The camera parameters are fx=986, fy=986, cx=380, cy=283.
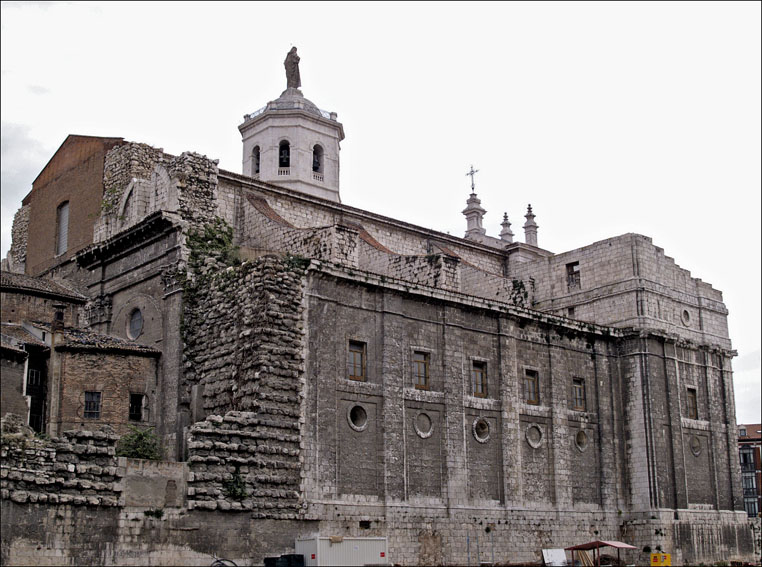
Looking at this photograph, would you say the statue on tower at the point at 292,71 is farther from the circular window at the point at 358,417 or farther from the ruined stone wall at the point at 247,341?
the circular window at the point at 358,417

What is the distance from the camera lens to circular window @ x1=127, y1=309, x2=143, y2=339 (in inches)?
1390

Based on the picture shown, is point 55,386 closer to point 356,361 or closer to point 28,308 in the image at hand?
point 28,308

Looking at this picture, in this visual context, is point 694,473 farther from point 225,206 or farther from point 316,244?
point 225,206

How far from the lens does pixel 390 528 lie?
105 ft

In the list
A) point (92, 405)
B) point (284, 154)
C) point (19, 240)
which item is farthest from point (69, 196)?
point (92, 405)

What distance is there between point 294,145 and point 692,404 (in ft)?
72.7

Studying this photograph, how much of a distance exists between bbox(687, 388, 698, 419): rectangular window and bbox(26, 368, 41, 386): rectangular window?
27439 mm

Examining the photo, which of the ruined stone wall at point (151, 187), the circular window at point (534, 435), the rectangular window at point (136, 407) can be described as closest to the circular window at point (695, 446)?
the circular window at point (534, 435)

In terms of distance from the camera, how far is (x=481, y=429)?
1426 inches

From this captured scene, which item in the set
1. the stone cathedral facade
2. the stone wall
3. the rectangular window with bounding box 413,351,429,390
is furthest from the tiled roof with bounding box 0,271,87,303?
the rectangular window with bounding box 413,351,429,390

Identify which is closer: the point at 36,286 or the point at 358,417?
the point at 358,417

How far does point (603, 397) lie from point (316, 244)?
48.5 ft

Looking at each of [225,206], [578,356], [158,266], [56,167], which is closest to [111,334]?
[158,266]

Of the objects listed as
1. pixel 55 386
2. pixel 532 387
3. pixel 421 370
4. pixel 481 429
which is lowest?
pixel 481 429
